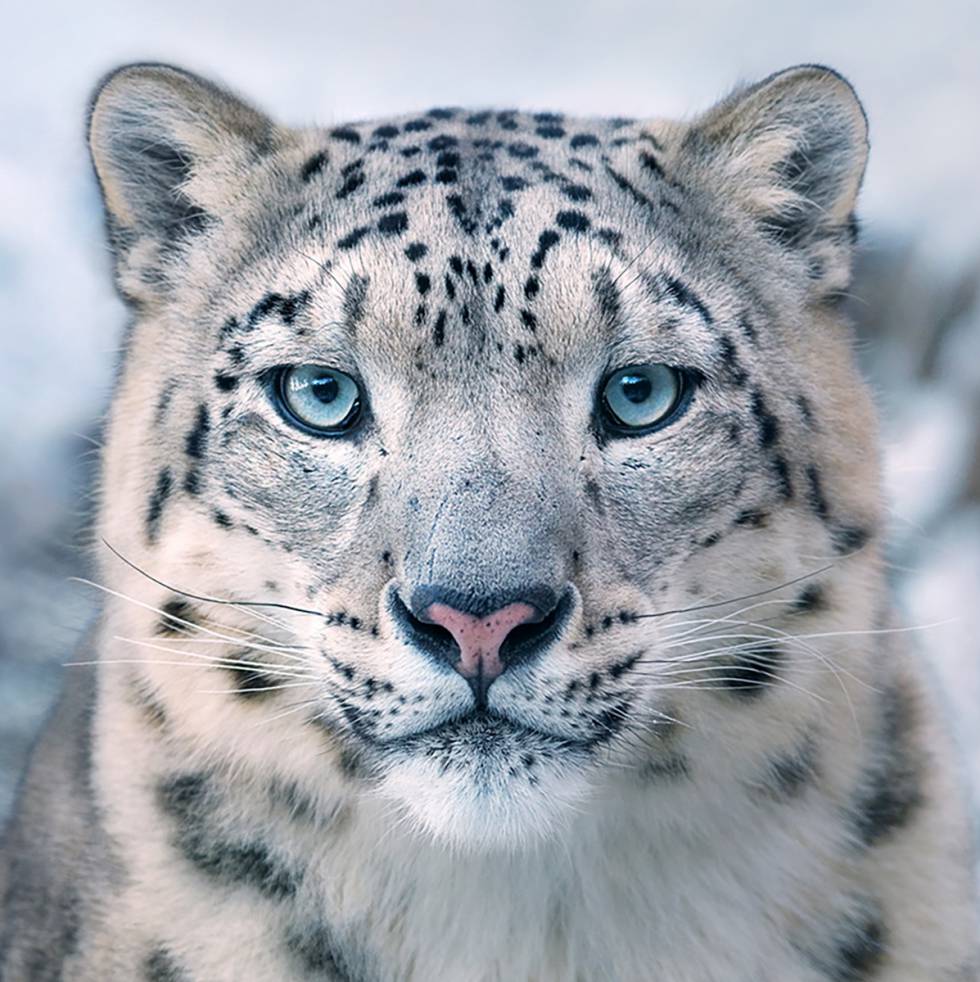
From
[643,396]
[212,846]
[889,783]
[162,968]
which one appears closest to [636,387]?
[643,396]

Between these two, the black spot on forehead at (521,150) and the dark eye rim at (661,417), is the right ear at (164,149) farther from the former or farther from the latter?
the dark eye rim at (661,417)

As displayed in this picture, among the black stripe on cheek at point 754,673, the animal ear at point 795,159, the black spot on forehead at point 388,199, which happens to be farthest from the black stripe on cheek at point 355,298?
the black stripe on cheek at point 754,673

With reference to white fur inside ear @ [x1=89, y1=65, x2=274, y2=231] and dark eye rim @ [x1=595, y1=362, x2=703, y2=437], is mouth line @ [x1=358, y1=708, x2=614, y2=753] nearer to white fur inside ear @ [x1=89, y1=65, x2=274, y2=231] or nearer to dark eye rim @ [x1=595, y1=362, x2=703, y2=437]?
dark eye rim @ [x1=595, y1=362, x2=703, y2=437]

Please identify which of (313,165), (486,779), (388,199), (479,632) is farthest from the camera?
(313,165)

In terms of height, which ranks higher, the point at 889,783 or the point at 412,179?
the point at 412,179

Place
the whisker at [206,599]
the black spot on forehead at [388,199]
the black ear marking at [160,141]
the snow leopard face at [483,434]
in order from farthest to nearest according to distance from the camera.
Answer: the black ear marking at [160,141] < the black spot on forehead at [388,199] < the whisker at [206,599] < the snow leopard face at [483,434]

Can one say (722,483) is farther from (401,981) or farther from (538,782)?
(401,981)

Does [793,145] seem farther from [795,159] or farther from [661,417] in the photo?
[661,417]

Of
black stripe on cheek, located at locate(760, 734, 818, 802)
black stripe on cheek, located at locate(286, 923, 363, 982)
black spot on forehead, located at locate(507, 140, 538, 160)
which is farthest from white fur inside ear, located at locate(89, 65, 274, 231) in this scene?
black stripe on cheek, located at locate(760, 734, 818, 802)
